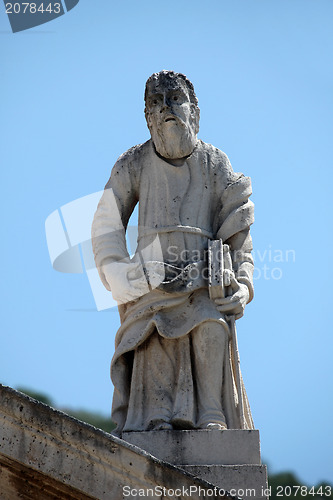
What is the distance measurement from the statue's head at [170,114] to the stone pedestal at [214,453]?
3.17 metres

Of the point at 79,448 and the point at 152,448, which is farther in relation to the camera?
the point at 152,448

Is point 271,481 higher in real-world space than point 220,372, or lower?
higher

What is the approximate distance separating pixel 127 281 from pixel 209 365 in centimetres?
122

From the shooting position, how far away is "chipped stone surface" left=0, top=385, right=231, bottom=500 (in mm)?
9352

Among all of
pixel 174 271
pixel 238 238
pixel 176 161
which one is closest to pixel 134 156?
pixel 176 161

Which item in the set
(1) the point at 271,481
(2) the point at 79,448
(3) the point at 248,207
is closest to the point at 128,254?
(3) the point at 248,207

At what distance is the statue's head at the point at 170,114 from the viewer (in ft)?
40.6

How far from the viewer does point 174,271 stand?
1173 centimetres

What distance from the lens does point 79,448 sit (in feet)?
30.9

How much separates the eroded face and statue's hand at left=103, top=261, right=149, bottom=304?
1397 mm

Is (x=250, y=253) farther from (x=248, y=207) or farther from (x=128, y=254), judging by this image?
(x=128, y=254)

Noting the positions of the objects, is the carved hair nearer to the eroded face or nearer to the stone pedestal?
the eroded face

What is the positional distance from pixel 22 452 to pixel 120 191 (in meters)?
3.84

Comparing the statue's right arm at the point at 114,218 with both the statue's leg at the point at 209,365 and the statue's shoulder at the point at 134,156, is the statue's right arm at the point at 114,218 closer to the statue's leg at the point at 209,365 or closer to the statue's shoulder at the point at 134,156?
the statue's shoulder at the point at 134,156
